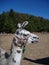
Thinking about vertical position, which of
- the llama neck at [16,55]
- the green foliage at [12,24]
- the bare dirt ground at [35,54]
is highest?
the green foliage at [12,24]

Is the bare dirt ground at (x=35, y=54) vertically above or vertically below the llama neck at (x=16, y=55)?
below


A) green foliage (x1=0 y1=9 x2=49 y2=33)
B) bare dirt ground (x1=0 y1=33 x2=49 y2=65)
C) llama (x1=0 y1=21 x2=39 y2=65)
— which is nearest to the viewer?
llama (x1=0 y1=21 x2=39 y2=65)

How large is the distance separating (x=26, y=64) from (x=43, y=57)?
10.4 ft

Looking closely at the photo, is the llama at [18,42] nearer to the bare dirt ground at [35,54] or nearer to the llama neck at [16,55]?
the llama neck at [16,55]

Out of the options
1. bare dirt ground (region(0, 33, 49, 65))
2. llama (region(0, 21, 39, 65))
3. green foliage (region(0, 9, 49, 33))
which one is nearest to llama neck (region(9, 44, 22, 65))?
llama (region(0, 21, 39, 65))

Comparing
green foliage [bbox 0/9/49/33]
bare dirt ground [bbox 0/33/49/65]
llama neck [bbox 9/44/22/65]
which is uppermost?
green foliage [bbox 0/9/49/33]

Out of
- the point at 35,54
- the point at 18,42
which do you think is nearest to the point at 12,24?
the point at 35,54

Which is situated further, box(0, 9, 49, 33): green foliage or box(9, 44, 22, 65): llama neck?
box(0, 9, 49, 33): green foliage

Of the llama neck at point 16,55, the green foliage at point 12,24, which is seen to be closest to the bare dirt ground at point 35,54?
the llama neck at point 16,55

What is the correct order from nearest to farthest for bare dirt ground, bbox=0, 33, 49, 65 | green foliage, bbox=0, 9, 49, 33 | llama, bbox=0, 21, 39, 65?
llama, bbox=0, 21, 39, 65
bare dirt ground, bbox=0, 33, 49, 65
green foliage, bbox=0, 9, 49, 33

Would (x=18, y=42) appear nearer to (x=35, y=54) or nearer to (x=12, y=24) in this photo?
(x=35, y=54)

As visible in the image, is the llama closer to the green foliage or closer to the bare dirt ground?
the bare dirt ground

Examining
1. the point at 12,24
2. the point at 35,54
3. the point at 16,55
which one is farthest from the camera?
the point at 12,24

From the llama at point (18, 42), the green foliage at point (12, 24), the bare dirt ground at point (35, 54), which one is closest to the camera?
the llama at point (18, 42)
